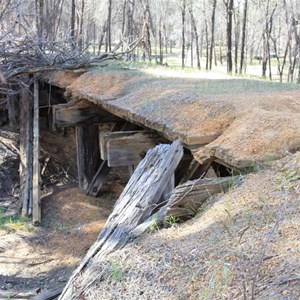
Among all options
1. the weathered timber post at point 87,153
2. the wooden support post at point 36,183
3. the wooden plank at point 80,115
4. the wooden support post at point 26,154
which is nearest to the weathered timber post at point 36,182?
the wooden support post at point 36,183

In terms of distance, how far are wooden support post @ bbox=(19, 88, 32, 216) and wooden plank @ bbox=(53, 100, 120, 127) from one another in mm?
1642

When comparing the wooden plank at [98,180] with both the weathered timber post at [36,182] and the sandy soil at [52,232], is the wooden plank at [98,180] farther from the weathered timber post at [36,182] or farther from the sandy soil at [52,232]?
the weathered timber post at [36,182]

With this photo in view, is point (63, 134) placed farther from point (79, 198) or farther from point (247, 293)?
point (247, 293)

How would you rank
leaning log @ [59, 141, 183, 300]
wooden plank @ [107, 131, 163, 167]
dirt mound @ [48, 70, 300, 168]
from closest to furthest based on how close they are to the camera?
leaning log @ [59, 141, 183, 300]
dirt mound @ [48, 70, 300, 168]
wooden plank @ [107, 131, 163, 167]

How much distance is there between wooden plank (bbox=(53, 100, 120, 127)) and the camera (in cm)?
798

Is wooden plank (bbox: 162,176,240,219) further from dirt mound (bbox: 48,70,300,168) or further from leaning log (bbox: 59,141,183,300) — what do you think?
dirt mound (bbox: 48,70,300,168)

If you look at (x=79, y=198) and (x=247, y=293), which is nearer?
(x=247, y=293)

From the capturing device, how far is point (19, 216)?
27.5ft

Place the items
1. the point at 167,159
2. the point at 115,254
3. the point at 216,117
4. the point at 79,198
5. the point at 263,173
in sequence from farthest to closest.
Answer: the point at 79,198, the point at 216,117, the point at 167,159, the point at 263,173, the point at 115,254

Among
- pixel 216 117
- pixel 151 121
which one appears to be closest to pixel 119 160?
pixel 151 121

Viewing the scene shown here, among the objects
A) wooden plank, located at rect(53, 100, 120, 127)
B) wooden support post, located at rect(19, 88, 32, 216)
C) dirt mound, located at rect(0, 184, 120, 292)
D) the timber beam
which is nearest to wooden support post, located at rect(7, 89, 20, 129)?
wooden support post, located at rect(19, 88, 32, 216)

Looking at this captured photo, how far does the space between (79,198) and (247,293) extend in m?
6.99

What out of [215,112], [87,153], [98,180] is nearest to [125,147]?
[215,112]

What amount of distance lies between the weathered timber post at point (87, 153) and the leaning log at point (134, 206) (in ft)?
16.4
